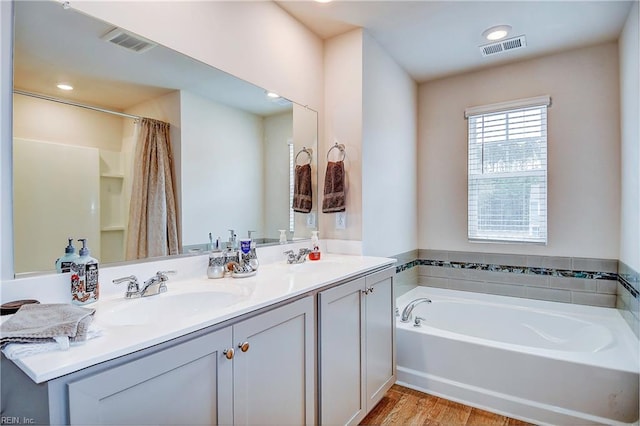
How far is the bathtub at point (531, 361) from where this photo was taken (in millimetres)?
1843

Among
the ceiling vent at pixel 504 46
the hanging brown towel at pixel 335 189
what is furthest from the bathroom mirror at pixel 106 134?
the ceiling vent at pixel 504 46

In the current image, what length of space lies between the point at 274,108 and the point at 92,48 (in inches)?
41.8

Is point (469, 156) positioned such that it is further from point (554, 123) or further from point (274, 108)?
point (274, 108)

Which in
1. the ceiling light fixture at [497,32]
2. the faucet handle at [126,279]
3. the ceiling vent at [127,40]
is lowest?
the faucet handle at [126,279]

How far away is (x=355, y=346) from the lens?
1.77 meters

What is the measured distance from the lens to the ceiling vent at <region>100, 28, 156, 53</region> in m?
1.37

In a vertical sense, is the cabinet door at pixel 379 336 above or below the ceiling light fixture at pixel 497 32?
below

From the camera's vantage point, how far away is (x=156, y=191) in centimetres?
154

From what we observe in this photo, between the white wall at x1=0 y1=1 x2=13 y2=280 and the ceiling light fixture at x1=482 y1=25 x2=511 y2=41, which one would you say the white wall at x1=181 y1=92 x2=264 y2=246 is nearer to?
the white wall at x1=0 y1=1 x2=13 y2=280

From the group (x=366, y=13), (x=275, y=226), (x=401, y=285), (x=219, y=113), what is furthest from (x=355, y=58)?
(x=401, y=285)

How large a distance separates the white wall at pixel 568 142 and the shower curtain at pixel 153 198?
2673 mm

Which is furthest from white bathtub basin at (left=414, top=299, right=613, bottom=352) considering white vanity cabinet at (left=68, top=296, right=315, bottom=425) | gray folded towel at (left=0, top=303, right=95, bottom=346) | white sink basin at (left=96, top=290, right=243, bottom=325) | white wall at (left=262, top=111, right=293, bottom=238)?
gray folded towel at (left=0, top=303, right=95, bottom=346)

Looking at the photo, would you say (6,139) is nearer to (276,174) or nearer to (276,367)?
(276,367)

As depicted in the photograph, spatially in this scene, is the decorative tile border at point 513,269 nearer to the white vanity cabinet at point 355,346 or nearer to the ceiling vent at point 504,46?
the white vanity cabinet at point 355,346
